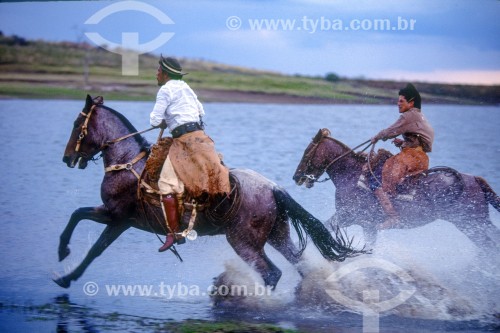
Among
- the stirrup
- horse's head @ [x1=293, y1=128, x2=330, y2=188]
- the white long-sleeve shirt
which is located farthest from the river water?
the white long-sleeve shirt

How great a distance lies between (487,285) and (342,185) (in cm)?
189

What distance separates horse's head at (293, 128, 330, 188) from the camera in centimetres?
865

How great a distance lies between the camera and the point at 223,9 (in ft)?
34.9

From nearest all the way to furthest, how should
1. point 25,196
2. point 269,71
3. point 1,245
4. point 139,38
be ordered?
point 1,245, point 139,38, point 25,196, point 269,71

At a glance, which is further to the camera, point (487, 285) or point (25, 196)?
point (25, 196)

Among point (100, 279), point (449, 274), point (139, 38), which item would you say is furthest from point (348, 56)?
point (100, 279)

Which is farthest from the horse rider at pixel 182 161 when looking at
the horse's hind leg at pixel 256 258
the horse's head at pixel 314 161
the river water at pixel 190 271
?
the horse's head at pixel 314 161

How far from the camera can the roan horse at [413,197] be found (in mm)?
8172

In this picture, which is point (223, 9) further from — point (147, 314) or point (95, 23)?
point (147, 314)

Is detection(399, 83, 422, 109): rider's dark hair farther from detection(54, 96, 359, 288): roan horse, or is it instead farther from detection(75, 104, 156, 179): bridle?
detection(75, 104, 156, 179): bridle

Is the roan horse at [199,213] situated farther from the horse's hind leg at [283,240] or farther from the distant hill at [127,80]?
the distant hill at [127,80]
